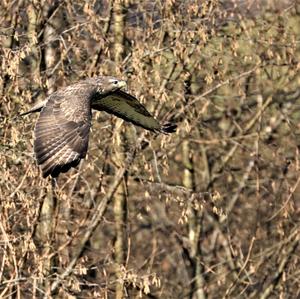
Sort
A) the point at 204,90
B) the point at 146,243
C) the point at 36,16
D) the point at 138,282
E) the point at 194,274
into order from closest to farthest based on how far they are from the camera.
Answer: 1. the point at 138,282
2. the point at 36,16
3. the point at 204,90
4. the point at 194,274
5. the point at 146,243

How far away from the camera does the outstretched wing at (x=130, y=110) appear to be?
36.7 ft

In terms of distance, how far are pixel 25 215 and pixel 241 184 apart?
4.46 m

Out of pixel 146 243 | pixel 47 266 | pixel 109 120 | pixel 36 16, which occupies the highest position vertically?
pixel 36 16

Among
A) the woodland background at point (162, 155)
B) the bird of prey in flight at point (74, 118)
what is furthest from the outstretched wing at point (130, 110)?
the woodland background at point (162, 155)

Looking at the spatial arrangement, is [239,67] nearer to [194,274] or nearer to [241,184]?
[241,184]

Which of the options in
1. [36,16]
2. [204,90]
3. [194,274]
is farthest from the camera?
[194,274]

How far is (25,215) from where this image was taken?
43.0 ft

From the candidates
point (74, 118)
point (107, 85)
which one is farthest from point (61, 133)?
point (107, 85)

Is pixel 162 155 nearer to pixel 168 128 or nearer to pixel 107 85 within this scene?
pixel 168 128

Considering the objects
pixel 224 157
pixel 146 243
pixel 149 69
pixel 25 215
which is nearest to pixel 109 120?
pixel 149 69

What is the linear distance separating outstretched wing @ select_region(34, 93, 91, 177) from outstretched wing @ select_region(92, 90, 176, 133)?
3.18ft

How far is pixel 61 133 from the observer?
31.8 ft

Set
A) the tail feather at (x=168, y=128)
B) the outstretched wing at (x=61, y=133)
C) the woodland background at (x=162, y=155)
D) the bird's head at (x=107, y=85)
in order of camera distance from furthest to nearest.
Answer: the woodland background at (x=162, y=155) → the tail feather at (x=168, y=128) → the bird's head at (x=107, y=85) → the outstretched wing at (x=61, y=133)

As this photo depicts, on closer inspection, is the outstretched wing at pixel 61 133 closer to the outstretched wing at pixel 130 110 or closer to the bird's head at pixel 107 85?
the bird's head at pixel 107 85
